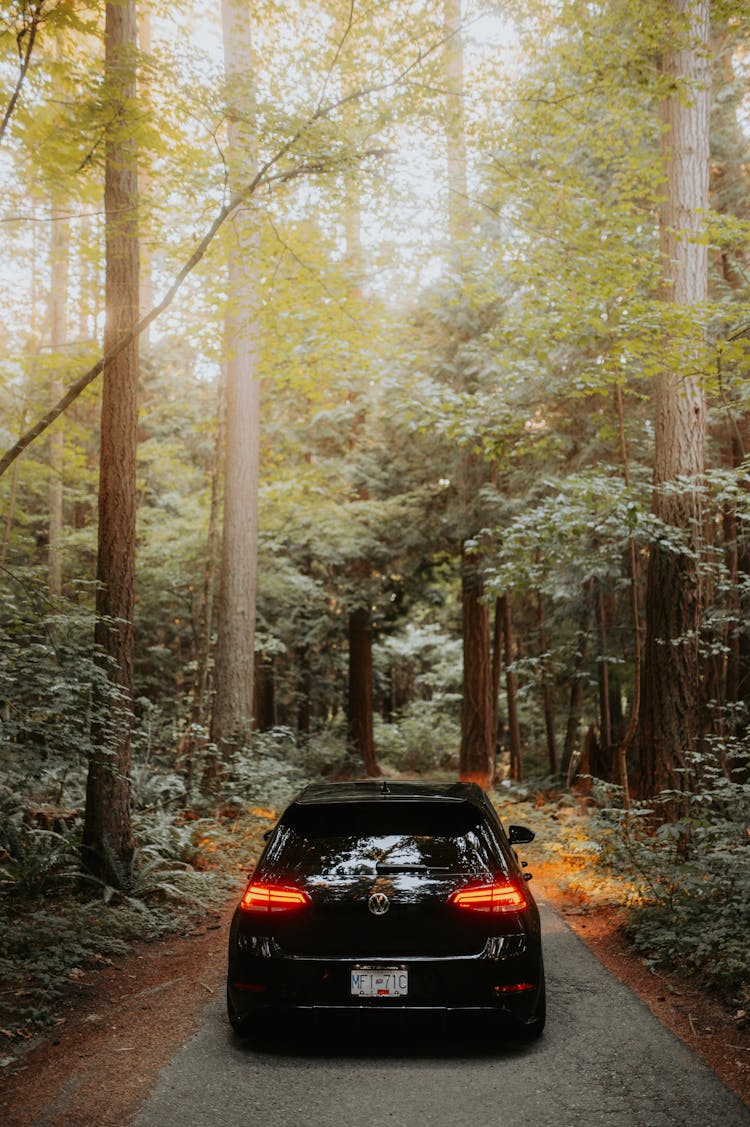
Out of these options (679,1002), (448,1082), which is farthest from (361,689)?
(448,1082)

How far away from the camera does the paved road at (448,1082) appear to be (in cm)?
402

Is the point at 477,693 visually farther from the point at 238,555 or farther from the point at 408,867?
the point at 408,867

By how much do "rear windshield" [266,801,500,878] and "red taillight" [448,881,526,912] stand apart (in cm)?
11

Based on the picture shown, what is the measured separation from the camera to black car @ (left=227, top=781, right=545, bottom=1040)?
4629mm

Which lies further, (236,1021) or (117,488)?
(117,488)

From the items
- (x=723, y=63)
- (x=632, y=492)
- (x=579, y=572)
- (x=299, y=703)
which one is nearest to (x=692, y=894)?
(x=632, y=492)

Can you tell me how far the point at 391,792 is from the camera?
208 inches

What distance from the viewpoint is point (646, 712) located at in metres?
11.3

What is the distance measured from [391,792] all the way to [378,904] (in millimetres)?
770

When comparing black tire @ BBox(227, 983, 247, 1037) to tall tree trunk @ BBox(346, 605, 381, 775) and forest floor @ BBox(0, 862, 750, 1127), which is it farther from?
tall tree trunk @ BBox(346, 605, 381, 775)

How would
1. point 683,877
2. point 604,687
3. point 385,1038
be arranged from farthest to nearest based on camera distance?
point 604,687 → point 683,877 → point 385,1038

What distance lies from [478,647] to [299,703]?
9939mm

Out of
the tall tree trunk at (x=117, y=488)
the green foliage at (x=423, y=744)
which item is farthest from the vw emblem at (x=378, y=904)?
the green foliage at (x=423, y=744)

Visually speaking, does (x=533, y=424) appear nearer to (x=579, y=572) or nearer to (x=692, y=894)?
Answer: (x=579, y=572)
